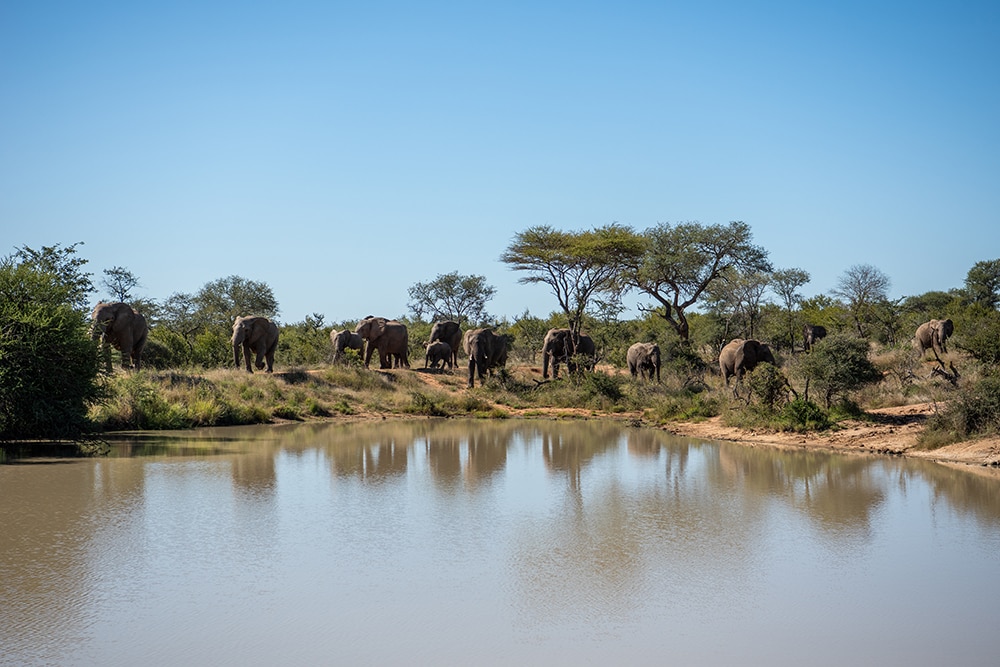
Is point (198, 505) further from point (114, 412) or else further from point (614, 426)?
point (614, 426)

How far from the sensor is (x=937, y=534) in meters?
9.84

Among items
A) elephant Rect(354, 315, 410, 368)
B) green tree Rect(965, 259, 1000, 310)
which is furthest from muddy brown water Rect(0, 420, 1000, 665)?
green tree Rect(965, 259, 1000, 310)

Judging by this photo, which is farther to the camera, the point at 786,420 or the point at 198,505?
the point at 786,420

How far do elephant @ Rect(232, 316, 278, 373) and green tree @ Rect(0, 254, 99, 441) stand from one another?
1000cm

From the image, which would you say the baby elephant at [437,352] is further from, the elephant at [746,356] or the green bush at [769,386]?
the green bush at [769,386]

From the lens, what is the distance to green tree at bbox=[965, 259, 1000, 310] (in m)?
49.0

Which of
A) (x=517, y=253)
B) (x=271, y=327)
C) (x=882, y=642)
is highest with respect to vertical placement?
(x=517, y=253)

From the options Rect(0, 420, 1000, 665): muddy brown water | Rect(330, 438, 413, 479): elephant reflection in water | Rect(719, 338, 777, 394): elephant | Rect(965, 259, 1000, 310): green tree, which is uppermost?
Rect(965, 259, 1000, 310): green tree

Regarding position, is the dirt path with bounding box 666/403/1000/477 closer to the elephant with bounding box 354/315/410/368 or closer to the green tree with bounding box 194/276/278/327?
the elephant with bounding box 354/315/410/368

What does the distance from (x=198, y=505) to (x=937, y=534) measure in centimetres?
854

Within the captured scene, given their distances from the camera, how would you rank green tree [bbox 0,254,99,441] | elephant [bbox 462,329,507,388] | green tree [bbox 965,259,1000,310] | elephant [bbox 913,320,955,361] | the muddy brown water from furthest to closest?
green tree [bbox 965,259,1000,310], elephant [bbox 462,329,507,388], elephant [bbox 913,320,955,361], green tree [bbox 0,254,99,441], the muddy brown water

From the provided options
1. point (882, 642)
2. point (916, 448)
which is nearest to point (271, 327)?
point (916, 448)

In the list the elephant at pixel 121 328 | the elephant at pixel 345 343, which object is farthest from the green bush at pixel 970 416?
the elephant at pixel 345 343

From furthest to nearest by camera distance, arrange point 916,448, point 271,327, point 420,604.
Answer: point 271,327 → point 916,448 → point 420,604
